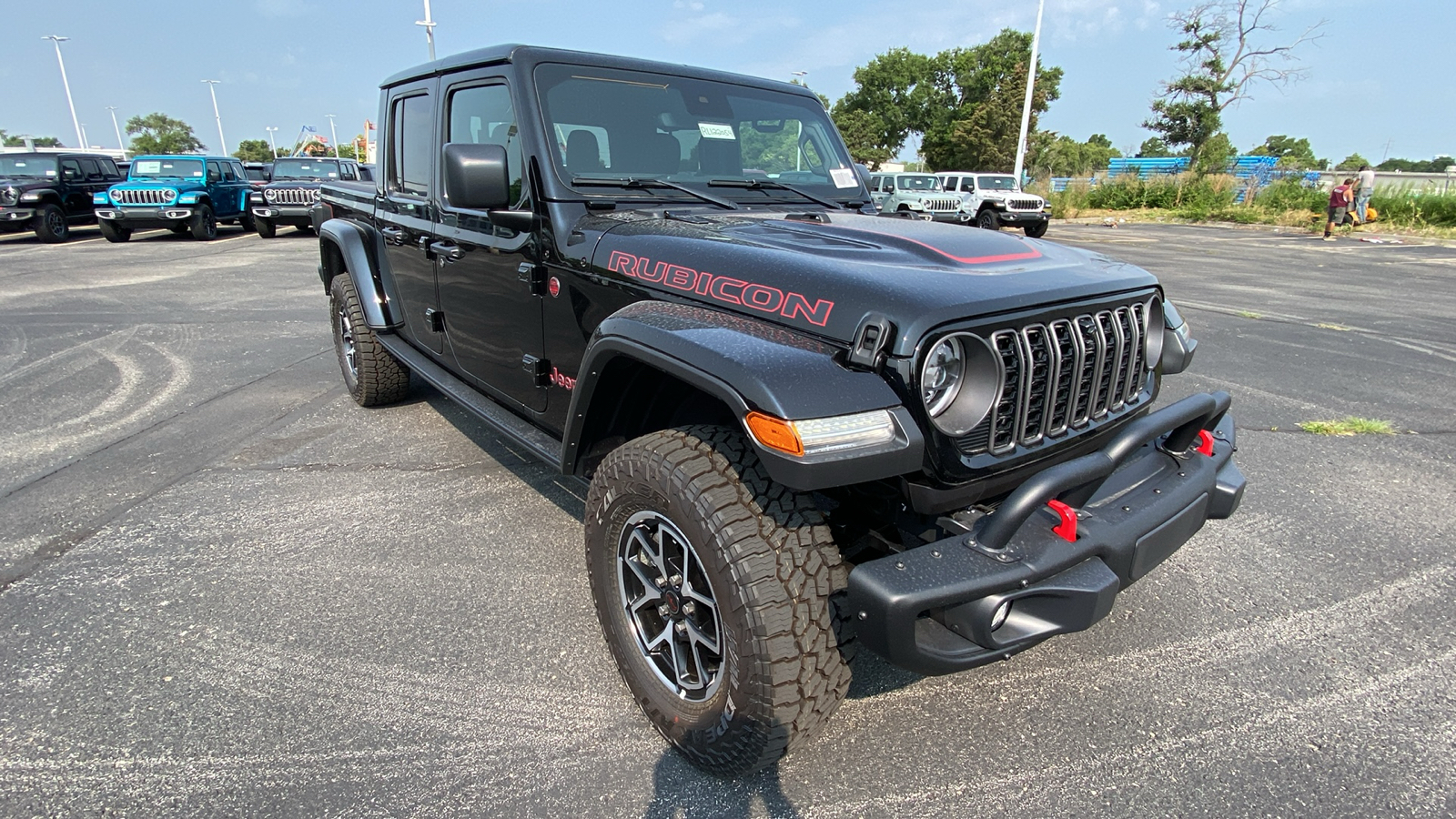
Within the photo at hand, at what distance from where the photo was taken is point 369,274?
4.41m

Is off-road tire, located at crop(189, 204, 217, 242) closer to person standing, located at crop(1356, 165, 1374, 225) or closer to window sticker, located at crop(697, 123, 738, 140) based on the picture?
window sticker, located at crop(697, 123, 738, 140)

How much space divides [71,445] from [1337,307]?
38.7ft

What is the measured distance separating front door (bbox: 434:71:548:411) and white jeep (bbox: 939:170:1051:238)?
19.5 metres

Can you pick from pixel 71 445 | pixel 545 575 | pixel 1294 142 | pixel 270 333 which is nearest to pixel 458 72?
pixel 545 575

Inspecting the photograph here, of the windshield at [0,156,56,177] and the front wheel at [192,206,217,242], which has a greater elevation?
the windshield at [0,156,56,177]

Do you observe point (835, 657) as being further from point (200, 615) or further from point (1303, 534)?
Result: point (1303, 534)

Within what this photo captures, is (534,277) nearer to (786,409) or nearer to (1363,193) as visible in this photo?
(786,409)

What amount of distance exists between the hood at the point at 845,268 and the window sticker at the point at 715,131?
53cm

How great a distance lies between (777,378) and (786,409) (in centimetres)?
10

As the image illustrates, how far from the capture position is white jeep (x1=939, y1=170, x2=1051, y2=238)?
69.6 ft

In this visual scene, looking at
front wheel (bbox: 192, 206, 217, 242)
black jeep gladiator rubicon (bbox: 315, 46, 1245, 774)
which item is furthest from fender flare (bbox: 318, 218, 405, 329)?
front wheel (bbox: 192, 206, 217, 242)

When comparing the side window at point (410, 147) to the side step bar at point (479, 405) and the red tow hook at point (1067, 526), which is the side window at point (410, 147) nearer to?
the side step bar at point (479, 405)

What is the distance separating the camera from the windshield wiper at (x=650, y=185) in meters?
2.73

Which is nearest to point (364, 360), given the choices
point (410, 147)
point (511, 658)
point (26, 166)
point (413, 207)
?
point (413, 207)
